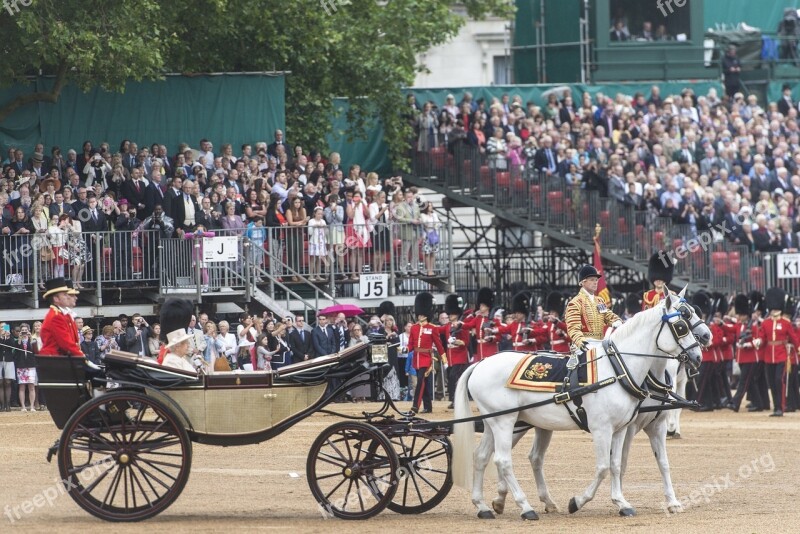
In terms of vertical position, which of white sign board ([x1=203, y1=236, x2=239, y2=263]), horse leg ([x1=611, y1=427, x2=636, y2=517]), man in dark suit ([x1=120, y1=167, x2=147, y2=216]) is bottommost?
horse leg ([x1=611, y1=427, x2=636, y2=517])

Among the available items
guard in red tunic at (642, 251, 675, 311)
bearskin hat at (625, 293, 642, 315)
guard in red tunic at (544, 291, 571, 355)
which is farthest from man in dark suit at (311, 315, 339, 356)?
guard in red tunic at (642, 251, 675, 311)

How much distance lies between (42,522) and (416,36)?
23.6 m

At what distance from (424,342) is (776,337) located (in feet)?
18.0

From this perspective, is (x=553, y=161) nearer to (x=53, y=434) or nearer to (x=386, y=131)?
(x=386, y=131)

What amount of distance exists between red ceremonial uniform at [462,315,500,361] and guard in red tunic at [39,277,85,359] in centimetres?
1125

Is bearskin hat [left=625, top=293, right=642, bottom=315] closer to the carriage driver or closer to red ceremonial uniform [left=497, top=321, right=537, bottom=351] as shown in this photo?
red ceremonial uniform [left=497, top=321, right=537, bottom=351]

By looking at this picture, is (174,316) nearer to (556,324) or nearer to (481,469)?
(481,469)

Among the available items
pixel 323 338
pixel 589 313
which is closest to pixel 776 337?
pixel 323 338

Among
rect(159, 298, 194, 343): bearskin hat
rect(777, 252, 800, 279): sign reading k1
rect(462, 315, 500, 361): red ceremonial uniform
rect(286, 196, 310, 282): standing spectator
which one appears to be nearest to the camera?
rect(159, 298, 194, 343): bearskin hat

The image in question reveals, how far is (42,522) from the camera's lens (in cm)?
1352

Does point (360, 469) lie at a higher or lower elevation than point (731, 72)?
lower

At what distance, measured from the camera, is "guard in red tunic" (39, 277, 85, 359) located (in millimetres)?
13914

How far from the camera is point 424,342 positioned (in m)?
25.2

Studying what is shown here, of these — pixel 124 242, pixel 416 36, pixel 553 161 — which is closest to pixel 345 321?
pixel 124 242
